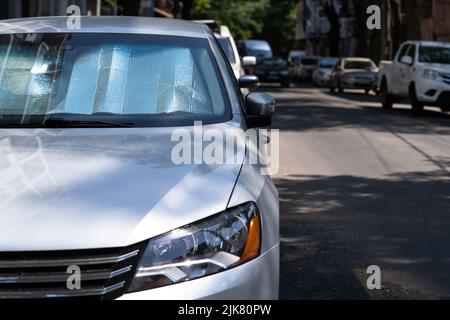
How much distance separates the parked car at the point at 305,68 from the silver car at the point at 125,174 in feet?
165

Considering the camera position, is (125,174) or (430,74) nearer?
(125,174)

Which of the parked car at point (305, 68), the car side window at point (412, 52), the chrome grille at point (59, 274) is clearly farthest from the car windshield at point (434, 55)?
the parked car at point (305, 68)

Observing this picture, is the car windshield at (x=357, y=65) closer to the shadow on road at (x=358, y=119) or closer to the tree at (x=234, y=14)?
the shadow on road at (x=358, y=119)

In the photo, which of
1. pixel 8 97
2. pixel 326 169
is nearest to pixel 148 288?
pixel 8 97

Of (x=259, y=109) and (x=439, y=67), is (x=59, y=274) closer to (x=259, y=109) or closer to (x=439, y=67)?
(x=259, y=109)

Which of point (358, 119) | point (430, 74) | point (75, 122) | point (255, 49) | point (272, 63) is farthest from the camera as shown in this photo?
point (255, 49)

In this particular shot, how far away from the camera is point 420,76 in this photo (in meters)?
20.9

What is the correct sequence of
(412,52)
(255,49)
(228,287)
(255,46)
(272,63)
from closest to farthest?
1. (228,287)
2. (412,52)
3. (272,63)
4. (255,49)
5. (255,46)

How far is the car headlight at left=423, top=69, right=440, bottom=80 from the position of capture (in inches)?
804

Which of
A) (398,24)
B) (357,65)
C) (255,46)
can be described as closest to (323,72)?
(398,24)

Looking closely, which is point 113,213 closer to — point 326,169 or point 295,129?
point 326,169

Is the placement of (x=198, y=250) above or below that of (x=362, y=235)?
above

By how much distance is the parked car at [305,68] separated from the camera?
5506 cm

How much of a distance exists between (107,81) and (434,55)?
17.9 meters
